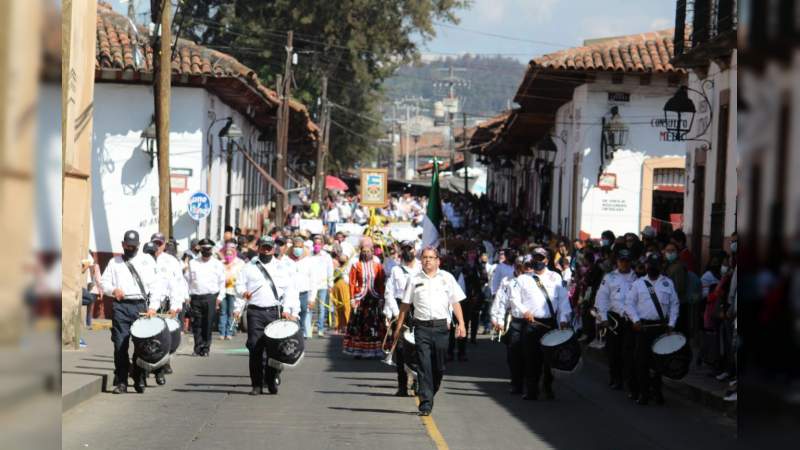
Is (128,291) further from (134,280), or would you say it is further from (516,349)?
(516,349)

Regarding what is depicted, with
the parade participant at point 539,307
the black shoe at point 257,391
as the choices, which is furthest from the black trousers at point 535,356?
the black shoe at point 257,391

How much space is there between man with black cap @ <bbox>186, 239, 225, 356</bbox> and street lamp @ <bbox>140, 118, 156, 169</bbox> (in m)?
8.60

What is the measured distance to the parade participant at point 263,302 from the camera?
51.1 ft

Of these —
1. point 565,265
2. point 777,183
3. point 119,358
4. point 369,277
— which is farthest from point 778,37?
point 565,265

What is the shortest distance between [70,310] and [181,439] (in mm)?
8352

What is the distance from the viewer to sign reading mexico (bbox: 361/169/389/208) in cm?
5112

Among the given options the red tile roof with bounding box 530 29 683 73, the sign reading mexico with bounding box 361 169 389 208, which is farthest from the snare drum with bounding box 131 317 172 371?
the sign reading mexico with bounding box 361 169 389 208

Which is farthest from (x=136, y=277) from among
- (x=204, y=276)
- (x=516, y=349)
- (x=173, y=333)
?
(x=204, y=276)

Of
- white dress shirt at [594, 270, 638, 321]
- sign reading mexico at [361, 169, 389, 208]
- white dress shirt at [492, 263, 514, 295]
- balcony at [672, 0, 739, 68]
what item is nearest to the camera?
white dress shirt at [594, 270, 638, 321]

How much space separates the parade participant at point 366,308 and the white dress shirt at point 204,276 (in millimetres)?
2314

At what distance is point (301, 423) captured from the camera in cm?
1284

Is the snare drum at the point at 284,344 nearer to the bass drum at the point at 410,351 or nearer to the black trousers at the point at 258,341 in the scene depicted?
the black trousers at the point at 258,341

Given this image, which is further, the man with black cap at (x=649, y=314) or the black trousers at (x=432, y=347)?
the man with black cap at (x=649, y=314)

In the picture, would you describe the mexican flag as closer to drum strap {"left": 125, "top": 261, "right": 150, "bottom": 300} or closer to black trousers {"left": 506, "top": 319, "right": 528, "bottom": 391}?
black trousers {"left": 506, "top": 319, "right": 528, "bottom": 391}
